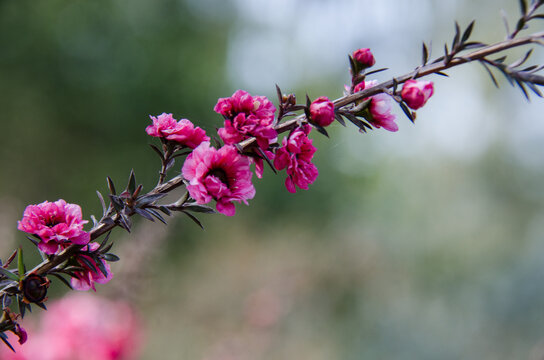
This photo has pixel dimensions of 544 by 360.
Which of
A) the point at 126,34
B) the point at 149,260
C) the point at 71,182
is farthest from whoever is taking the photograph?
the point at 126,34

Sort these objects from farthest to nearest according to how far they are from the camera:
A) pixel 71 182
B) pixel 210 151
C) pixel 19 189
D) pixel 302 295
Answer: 1. pixel 71 182
2. pixel 19 189
3. pixel 302 295
4. pixel 210 151

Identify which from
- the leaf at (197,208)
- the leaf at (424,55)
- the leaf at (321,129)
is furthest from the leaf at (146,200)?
the leaf at (424,55)

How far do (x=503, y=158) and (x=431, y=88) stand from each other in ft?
19.8

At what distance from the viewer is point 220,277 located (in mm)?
5238

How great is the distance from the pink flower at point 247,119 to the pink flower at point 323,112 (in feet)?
0.10

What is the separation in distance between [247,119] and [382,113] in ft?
0.38

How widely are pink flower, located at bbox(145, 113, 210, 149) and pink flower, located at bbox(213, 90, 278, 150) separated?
0.02m

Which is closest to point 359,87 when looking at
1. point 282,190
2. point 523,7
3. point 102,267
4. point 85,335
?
point 523,7

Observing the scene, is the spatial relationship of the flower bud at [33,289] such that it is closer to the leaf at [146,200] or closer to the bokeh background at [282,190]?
the leaf at [146,200]

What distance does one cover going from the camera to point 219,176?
0.36 metres

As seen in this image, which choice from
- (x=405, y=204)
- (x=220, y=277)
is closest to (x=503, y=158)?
(x=405, y=204)

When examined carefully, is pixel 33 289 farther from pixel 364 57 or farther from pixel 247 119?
pixel 364 57

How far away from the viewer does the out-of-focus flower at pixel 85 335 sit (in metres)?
1.03

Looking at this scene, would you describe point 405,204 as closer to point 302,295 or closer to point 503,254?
point 503,254
